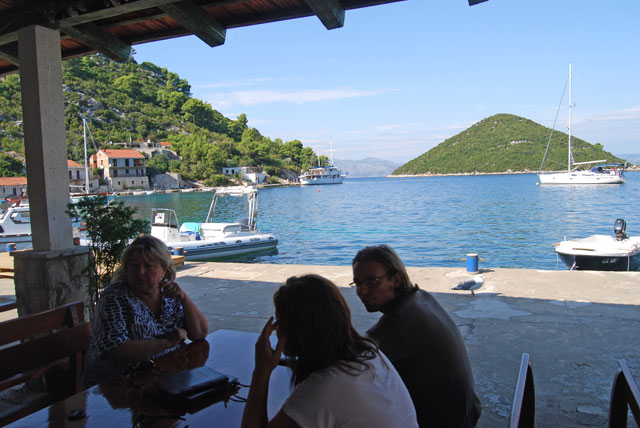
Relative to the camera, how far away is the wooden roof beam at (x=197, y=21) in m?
2.96

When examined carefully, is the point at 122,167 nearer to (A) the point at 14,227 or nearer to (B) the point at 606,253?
(A) the point at 14,227

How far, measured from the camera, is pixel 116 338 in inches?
82.0

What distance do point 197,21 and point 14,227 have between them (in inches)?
697

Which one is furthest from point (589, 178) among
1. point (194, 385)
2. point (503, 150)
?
point (503, 150)

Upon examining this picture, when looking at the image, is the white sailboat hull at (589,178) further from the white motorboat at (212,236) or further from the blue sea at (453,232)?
the white motorboat at (212,236)

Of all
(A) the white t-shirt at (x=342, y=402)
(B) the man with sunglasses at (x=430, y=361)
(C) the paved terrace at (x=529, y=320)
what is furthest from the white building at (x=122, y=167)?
(A) the white t-shirt at (x=342, y=402)

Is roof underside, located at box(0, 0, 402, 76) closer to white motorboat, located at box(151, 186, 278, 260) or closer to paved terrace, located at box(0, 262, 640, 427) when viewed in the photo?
paved terrace, located at box(0, 262, 640, 427)

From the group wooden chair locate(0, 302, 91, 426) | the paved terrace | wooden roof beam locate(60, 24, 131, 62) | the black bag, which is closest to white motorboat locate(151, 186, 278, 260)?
the paved terrace

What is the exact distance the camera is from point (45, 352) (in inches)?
86.4

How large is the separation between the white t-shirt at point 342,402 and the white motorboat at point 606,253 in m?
11.0

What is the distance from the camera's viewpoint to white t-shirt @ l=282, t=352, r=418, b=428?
1.13 m

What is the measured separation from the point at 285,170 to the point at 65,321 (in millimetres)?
114701

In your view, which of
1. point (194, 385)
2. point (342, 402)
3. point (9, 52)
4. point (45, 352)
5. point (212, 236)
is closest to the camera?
point (342, 402)

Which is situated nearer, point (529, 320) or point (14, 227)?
point (529, 320)
